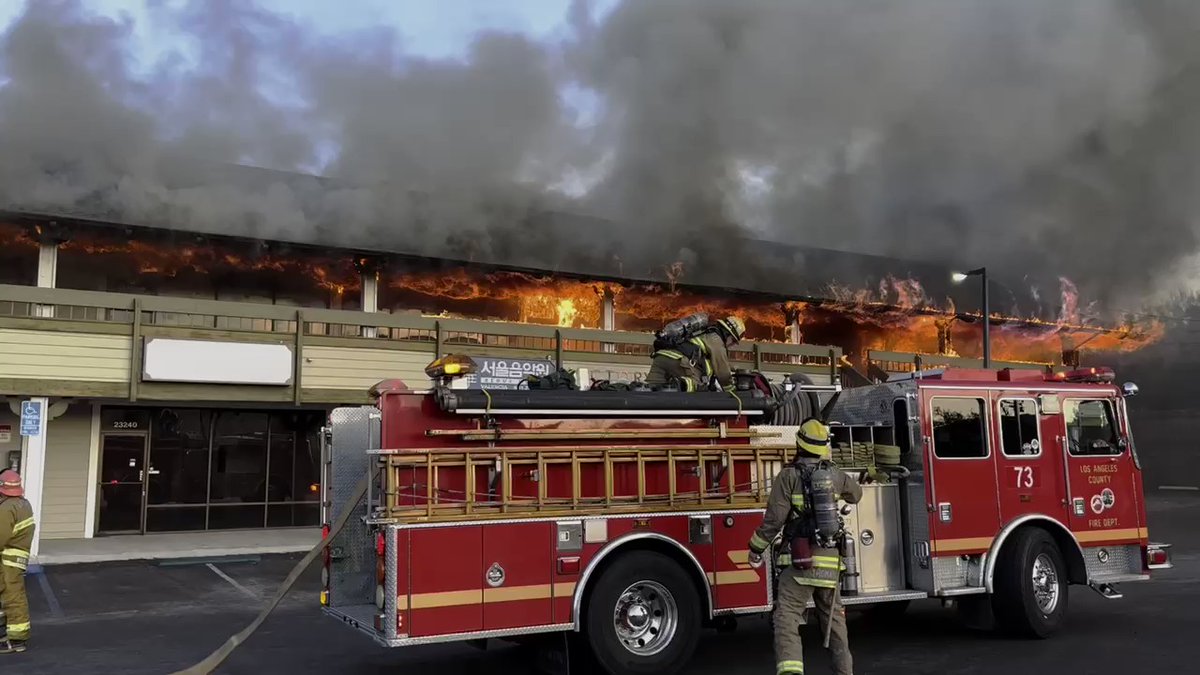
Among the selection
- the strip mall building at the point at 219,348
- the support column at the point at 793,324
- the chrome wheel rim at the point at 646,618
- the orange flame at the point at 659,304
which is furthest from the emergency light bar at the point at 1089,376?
the support column at the point at 793,324

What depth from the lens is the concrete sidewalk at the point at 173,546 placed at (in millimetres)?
13430

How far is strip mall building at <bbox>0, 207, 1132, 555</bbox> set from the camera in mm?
14289

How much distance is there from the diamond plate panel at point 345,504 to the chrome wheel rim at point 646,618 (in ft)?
5.57

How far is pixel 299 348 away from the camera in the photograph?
50.6ft

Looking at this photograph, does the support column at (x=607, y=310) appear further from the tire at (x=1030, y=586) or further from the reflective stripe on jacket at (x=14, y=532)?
the reflective stripe on jacket at (x=14, y=532)

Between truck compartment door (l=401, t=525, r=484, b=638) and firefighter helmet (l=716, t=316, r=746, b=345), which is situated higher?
firefighter helmet (l=716, t=316, r=746, b=345)

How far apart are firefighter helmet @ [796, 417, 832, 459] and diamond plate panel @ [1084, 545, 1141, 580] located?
3.25m

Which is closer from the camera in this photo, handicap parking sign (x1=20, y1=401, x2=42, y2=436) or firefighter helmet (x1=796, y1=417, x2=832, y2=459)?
firefighter helmet (x1=796, y1=417, x2=832, y2=459)

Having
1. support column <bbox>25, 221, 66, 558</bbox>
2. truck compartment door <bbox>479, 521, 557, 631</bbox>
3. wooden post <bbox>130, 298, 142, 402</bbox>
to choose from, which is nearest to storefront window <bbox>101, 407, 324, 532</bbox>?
support column <bbox>25, 221, 66, 558</bbox>

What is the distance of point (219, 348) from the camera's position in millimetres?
14836

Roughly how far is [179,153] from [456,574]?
37.0 feet

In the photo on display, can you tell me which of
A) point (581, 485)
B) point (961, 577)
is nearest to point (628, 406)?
point (581, 485)

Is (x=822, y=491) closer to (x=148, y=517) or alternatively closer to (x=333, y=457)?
(x=333, y=457)

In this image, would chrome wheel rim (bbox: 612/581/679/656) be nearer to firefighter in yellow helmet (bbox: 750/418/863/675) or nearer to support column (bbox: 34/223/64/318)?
firefighter in yellow helmet (bbox: 750/418/863/675)
